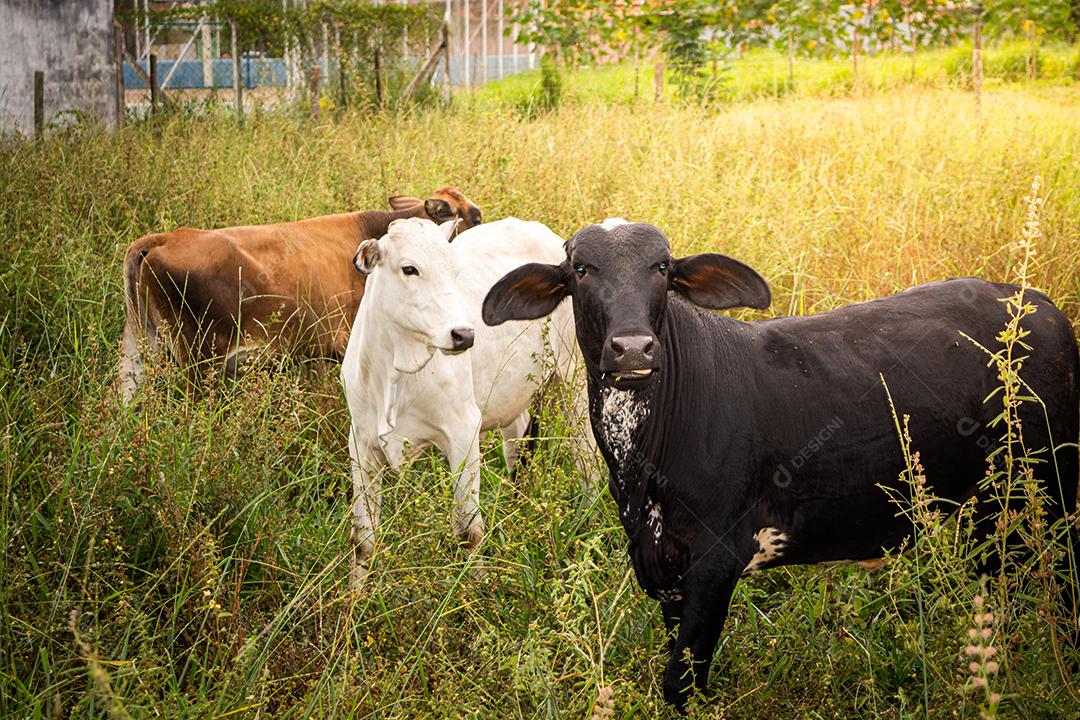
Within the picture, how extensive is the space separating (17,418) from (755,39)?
11.8 metres

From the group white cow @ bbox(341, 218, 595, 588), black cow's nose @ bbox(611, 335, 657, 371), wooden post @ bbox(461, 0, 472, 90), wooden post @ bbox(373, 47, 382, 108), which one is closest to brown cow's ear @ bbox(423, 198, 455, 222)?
white cow @ bbox(341, 218, 595, 588)

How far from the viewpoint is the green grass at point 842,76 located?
12.6 m

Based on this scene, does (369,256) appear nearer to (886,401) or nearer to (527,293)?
(527,293)

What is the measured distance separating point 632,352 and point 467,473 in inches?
56.1

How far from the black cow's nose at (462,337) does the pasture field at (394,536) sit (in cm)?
49

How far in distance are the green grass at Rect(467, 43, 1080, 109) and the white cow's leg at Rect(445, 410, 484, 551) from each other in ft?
24.9

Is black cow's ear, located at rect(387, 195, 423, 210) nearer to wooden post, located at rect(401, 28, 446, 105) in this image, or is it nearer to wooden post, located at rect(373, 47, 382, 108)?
wooden post, located at rect(373, 47, 382, 108)

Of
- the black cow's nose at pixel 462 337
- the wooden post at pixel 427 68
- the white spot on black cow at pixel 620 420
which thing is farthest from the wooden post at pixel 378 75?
the white spot on black cow at pixel 620 420

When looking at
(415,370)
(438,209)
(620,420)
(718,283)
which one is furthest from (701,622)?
(438,209)

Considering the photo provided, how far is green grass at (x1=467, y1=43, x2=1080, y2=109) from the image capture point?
41.5 ft

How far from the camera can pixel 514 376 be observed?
4617 mm

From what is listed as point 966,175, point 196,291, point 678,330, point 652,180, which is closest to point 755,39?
point 966,175

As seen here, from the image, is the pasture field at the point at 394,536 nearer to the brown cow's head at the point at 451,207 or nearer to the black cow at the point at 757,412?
the black cow at the point at 757,412

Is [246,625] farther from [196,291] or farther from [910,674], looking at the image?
[196,291]
